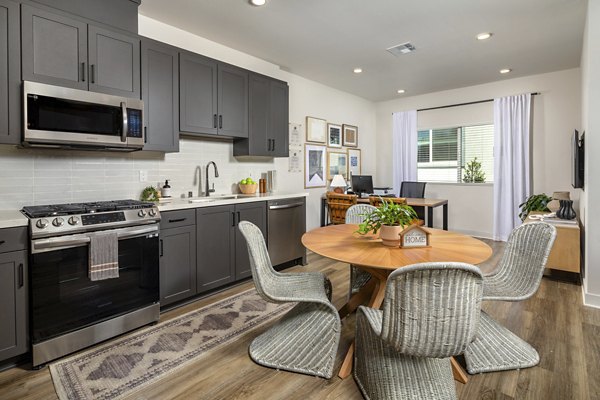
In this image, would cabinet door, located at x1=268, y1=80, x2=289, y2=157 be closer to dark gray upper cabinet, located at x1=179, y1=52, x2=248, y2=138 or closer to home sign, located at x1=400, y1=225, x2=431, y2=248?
dark gray upper cabinet, located at x1=179, y1=52, x2=248, y2=138

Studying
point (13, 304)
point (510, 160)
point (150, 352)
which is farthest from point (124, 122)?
point (510, 160)

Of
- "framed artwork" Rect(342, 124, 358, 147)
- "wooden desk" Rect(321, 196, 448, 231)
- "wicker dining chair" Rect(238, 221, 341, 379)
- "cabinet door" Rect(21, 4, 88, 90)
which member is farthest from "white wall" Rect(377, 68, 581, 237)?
"cabinet door" Rect(21, 4, 88, 90)

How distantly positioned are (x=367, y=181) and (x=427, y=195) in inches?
61.1

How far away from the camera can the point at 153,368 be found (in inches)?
80.9

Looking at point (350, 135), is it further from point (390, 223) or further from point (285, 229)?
point (390, 223)

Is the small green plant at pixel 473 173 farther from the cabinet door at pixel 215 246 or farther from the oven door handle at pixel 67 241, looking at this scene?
the oven door handle at pixel 67 241

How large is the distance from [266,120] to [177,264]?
6.78 ft

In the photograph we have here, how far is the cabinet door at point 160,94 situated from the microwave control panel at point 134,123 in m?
0.18

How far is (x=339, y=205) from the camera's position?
16.6 feet

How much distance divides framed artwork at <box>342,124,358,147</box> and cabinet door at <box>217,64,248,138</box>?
9.04 feet

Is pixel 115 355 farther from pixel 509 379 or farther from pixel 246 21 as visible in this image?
pixel 246 21

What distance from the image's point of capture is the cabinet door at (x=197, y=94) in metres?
3.23

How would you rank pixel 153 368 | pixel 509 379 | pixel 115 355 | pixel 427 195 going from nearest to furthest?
pixel 509 379, pixel 153 368, pixel 115 355, pixel 427 195

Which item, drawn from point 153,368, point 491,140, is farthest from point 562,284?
point 153,368
